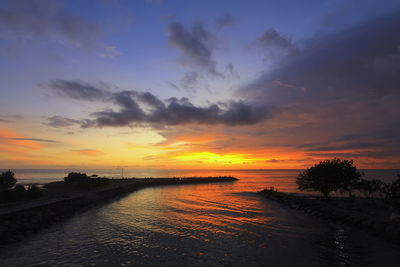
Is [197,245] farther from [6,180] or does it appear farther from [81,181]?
[81,181]

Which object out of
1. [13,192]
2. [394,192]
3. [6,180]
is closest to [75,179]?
[6,180]

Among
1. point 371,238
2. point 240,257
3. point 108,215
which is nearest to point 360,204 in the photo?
point 371,238

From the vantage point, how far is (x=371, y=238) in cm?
1870

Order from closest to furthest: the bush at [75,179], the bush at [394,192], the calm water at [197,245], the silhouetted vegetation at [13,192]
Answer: the calm water at [197,245] < the silhouetted vegetation at [13,192] < the bush at [394,192] < the bush at [75,179]

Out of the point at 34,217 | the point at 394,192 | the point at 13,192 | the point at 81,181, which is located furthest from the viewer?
the point at 81,181

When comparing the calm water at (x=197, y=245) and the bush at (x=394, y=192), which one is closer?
the calm water at (x=197, y=245)

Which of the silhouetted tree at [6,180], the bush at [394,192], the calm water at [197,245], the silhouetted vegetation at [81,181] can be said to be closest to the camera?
the calm water at [197,245]

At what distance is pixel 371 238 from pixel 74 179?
2451 inches

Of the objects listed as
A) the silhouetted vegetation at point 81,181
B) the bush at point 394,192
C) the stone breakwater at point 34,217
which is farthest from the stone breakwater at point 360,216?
the silhouetted vegetation at point 81,181

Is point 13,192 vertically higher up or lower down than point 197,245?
higher up

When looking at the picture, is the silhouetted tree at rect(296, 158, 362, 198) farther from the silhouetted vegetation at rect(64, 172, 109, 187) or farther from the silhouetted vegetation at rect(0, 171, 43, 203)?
the silhouetted vegetation at rect(64, 172, 109, 187)

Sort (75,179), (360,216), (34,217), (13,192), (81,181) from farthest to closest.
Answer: (75,179), (81,181), (13,192), (360,216), (34,217)

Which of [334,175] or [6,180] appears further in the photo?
[334,175]

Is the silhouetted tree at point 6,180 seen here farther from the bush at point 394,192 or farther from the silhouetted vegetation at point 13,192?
the bush at point 394,192
